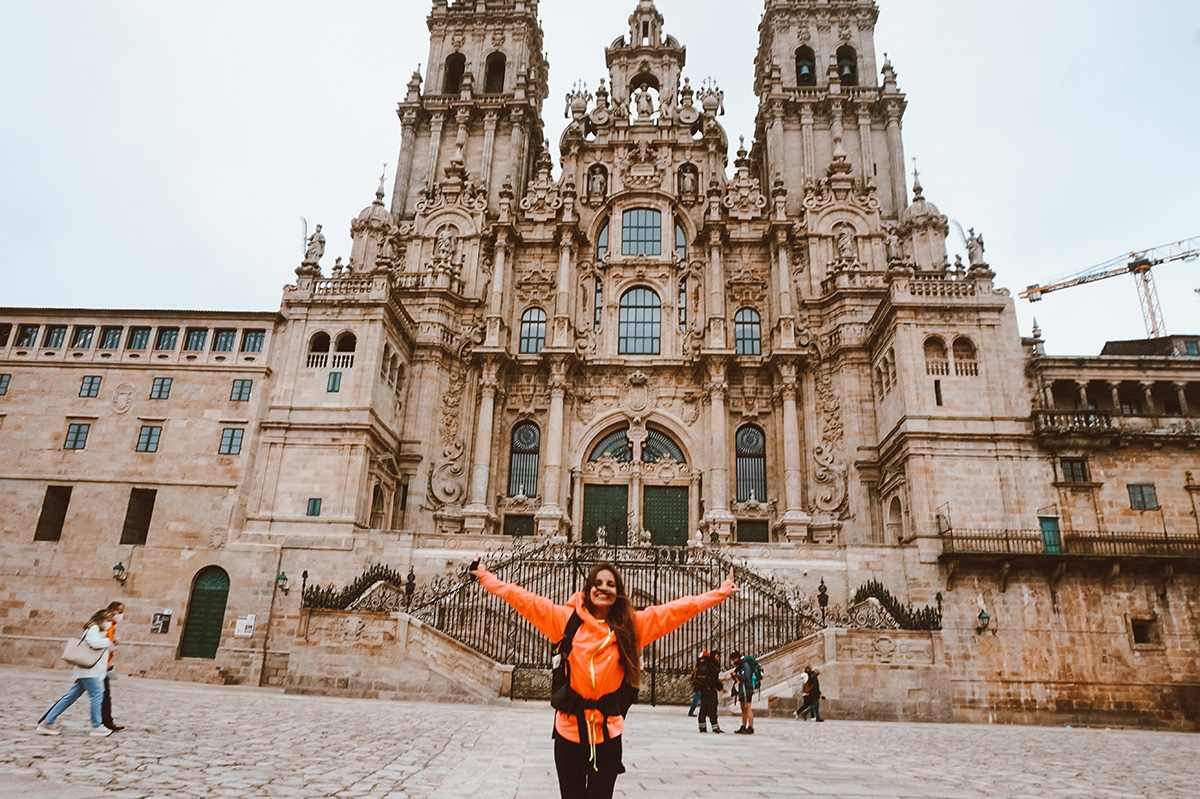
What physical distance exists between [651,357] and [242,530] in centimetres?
1955

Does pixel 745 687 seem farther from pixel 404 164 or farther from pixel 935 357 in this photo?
pixel 404 164

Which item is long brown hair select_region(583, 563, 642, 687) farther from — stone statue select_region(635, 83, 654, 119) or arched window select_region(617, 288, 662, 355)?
stone statue select_region(635, 83, 654, 119)

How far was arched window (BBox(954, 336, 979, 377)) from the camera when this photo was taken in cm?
2891

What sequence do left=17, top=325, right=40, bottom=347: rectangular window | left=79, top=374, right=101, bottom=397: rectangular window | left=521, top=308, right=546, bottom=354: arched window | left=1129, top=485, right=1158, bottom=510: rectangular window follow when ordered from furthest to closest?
left=521, top=308, right=546, bottom=354: arched window
left=17, top=325, right=40, bottom=347: rectangular window
left=79, top=374, right=101, bottom=397: rectangular window
left=1129, top=485, right=1158, bottom=510: rectangular window

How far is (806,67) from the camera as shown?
44.3 m

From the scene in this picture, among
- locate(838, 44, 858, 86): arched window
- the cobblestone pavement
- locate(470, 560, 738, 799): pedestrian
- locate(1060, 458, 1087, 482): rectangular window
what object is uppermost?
locate(838, 44, 858, 86): arched window

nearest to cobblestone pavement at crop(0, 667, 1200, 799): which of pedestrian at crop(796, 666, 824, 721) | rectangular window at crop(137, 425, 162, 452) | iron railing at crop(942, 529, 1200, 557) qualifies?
pedestrian at crop(796, 666, 824, 721)

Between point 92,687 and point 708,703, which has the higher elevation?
point 92,687

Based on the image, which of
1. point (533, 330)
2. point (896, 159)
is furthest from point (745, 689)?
point (896, 159)

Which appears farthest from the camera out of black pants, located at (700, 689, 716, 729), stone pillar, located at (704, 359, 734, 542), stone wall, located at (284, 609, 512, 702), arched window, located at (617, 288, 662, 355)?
arched window, located at (617, 288, 662, 355)

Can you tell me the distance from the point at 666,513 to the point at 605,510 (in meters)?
2.86

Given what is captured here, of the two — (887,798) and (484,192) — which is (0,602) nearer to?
(484,192)

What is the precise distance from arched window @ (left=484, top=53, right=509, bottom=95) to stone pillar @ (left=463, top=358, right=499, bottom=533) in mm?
19984

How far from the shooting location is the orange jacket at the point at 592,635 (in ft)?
13.8
